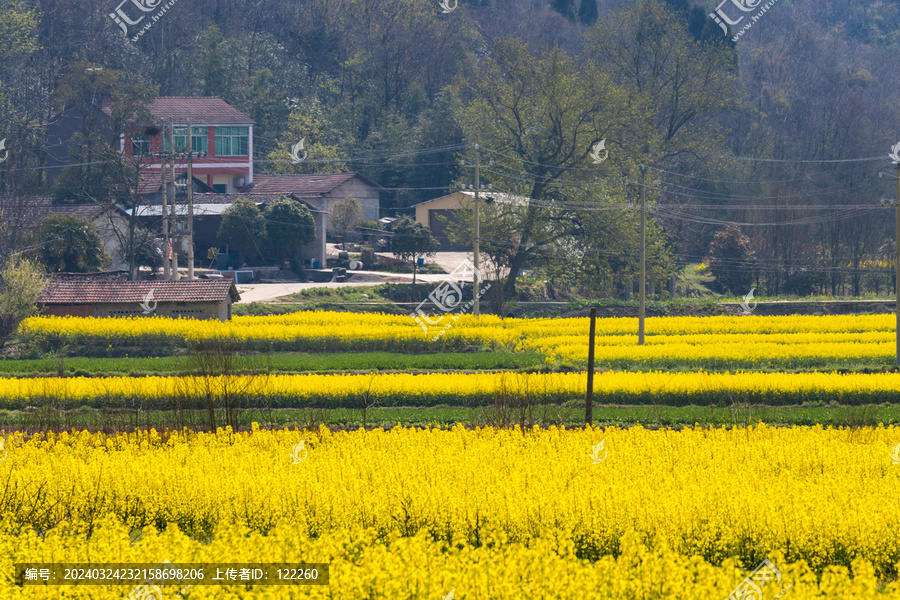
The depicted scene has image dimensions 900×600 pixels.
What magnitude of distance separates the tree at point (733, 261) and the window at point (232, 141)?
3290 cm

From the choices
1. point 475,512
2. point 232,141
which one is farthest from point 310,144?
point 475,512

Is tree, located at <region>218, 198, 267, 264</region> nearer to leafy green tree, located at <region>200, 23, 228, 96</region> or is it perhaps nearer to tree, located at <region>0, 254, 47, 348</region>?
tree, located at <region>0, 254, 47, 348</region>

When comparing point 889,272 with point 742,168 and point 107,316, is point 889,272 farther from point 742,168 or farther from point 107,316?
point 107,316

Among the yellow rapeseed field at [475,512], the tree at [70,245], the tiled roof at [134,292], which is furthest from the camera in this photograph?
the tree at [70,245]

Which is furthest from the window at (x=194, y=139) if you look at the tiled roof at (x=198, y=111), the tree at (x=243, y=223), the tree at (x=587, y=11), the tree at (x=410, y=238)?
the tree at (x=587, y=11)

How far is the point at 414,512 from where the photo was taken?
13.3 m

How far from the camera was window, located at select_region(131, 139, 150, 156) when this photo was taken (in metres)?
55.5

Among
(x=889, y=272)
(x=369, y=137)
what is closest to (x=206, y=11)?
(x=369, y=137)

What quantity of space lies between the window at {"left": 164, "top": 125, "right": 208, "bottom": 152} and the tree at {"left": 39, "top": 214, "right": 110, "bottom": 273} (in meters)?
17.8

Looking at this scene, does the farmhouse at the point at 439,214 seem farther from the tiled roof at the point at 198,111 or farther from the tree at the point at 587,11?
the tree at the point at 587,11

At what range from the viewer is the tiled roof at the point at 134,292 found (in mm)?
39062

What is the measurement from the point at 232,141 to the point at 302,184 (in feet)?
21.9

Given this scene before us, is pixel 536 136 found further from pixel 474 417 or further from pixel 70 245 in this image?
pixel 474 417

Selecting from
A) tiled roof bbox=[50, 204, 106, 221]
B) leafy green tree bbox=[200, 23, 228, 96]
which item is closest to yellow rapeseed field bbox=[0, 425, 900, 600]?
tiled roof bbox=[50, 204, 106, 221]
